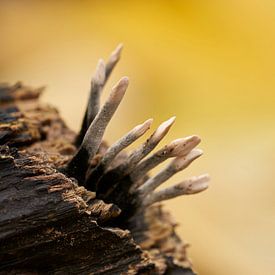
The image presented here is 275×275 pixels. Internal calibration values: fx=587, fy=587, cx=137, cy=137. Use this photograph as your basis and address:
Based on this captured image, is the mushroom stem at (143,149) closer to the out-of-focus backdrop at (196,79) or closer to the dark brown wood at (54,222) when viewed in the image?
the dark brown wood at (54,222)

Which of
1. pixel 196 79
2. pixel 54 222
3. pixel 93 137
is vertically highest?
pixel 196 79

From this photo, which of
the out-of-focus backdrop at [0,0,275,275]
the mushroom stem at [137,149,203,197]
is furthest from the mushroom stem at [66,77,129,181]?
the out-of-focus backdrop at [0,0,275,275]

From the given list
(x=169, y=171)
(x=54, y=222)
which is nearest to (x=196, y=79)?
(x=169, y=171)

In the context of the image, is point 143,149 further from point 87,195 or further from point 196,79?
point 196,79

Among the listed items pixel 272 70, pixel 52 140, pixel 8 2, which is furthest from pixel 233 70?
pixel 52 140

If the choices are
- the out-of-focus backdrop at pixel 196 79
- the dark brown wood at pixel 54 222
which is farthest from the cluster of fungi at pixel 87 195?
the out-of-focus backdrop at pixel 196 79

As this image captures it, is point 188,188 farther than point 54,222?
Yes
